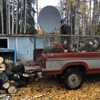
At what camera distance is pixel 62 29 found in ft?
19.5

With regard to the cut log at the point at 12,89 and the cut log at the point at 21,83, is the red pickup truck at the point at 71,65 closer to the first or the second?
the cut log at the point at 21,83

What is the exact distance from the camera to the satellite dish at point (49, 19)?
6.46 meters

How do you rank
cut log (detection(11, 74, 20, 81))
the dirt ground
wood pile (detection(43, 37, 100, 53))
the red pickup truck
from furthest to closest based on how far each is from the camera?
cut log (detection(11, 74, 20, 81)), wood pile (detection(43, 37, 100, 53)), the red pickup truck, the dirt ground

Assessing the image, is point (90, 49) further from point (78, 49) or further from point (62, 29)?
point (62, 29)

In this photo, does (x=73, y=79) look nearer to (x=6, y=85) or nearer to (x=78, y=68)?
(x=78, y=68)

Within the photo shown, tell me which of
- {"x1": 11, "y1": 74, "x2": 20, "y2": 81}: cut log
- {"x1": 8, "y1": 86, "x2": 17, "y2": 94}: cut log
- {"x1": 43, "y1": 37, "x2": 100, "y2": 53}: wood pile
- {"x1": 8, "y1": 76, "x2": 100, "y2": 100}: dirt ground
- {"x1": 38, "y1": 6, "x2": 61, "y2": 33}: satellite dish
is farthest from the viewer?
{"x1": 38, "y1": 6, "x2": 61, "y2": 33}: satellite dish

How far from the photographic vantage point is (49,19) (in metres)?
6.57

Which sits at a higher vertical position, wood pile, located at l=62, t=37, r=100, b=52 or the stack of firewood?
wood pile, located at l=62, t=37, r=100, b=52

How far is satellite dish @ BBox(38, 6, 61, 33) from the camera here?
6.46m

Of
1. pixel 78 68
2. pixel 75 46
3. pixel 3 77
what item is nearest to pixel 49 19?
pixel 75 46

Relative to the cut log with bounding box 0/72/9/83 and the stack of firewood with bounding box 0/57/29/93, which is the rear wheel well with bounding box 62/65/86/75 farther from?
the cut log with bounding box 0/72/9/83

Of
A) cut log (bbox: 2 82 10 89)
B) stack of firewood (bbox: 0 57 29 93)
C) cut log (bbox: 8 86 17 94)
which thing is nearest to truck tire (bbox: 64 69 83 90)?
stack of firewood (bbox: 0 57 29 93)

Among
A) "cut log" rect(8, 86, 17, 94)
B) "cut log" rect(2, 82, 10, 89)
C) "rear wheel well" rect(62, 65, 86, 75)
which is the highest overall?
"rear wheel well" rect(62, 65, 86, 75)

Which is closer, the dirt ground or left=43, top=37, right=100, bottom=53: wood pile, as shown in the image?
the dirt ground
